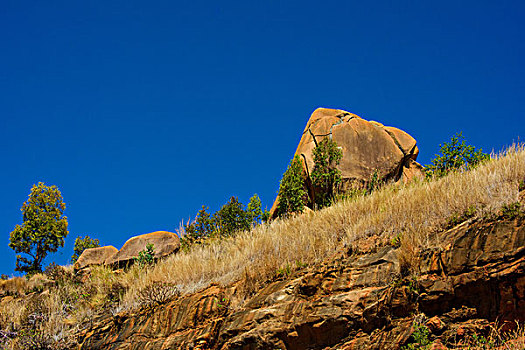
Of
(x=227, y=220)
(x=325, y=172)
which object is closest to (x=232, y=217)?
(x=227, y=220)

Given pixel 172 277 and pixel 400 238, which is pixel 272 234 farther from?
pixel 400 238

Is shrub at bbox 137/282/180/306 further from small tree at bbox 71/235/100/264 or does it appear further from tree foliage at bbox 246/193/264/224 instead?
small tree at bbox 71/235/100/264

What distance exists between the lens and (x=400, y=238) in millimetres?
7957

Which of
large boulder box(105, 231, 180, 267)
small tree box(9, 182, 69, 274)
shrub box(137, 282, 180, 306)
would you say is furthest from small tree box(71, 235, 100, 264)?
shrub box(137, 282, 180, 306)

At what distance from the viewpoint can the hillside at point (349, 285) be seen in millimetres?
6348

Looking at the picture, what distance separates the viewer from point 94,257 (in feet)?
68.5

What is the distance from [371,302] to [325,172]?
11958 mm

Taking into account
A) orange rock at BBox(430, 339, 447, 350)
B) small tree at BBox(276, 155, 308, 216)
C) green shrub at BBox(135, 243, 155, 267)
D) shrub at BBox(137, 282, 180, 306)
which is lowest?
orange rock at BBox(430, 339, 447, 350)

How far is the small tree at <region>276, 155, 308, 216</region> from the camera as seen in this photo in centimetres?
1773

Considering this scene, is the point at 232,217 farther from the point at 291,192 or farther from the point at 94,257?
the point at 94,257

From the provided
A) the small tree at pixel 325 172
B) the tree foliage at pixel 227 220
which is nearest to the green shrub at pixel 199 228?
the tree foliage at pixel 227 220

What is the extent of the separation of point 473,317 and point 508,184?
2678 mm

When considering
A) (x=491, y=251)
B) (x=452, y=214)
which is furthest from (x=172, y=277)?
(x=491, y=251)

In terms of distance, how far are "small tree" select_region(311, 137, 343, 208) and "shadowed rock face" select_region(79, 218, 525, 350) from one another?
963 cm
